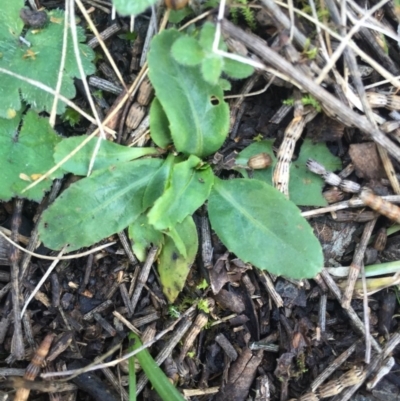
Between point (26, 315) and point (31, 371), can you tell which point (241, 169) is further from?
point (31, 371)

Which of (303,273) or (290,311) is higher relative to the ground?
(303,273)

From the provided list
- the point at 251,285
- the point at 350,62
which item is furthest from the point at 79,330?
the point at 350,62

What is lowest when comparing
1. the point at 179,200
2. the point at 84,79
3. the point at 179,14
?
the point at 179,200

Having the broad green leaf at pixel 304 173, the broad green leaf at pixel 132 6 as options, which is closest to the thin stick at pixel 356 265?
the broad green leaf at pixel 304 173

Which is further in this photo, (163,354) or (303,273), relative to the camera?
(163,354)

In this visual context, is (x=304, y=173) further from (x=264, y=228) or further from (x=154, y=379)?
(x=154, y=379)

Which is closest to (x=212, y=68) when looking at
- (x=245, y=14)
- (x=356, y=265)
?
(x=245, y=14)

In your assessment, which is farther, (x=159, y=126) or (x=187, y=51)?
(x=159, y=126)
